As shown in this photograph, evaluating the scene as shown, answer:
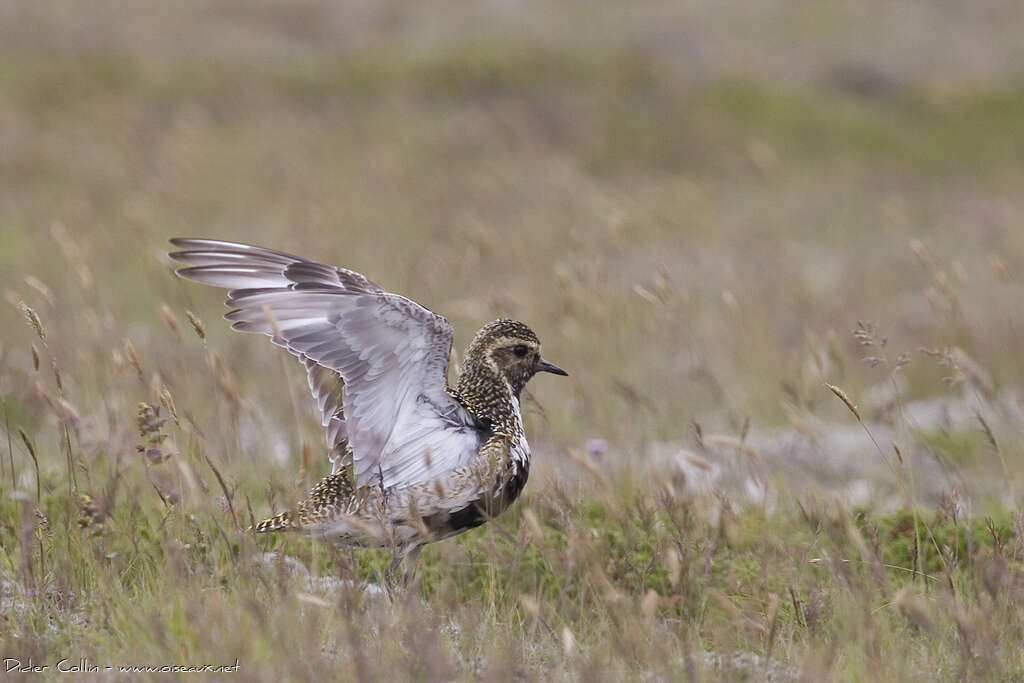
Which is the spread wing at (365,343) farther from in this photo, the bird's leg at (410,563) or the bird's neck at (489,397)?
the bird's leg at (410,563)

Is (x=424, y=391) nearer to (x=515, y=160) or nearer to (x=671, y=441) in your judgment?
(x=671, y=441)

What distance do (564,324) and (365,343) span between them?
98.0 inches

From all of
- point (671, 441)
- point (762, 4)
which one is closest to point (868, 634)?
point (671, 441)

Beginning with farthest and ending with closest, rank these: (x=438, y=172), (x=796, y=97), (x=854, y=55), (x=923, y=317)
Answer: (x=854, y=55)
(x=796, y=97)
(x=438, y=172)
(x=923, y=317)

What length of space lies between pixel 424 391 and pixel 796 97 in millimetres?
18967

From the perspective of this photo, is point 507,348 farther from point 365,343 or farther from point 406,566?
point 406,566

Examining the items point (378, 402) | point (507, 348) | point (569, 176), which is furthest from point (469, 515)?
point (569, 176)

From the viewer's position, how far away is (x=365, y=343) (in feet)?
15.5

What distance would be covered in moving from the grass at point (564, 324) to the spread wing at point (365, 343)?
0.34 meters

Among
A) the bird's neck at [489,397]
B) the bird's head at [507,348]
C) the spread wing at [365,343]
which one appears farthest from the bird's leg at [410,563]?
the bird's head at [507,348]

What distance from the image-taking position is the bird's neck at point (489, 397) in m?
A: 5.20

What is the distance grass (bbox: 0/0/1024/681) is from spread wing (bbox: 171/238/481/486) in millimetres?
338

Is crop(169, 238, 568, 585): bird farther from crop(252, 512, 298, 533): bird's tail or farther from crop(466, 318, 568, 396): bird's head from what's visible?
crop(466, 318, 568, 396): bird's head

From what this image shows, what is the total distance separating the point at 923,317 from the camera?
1173cm
